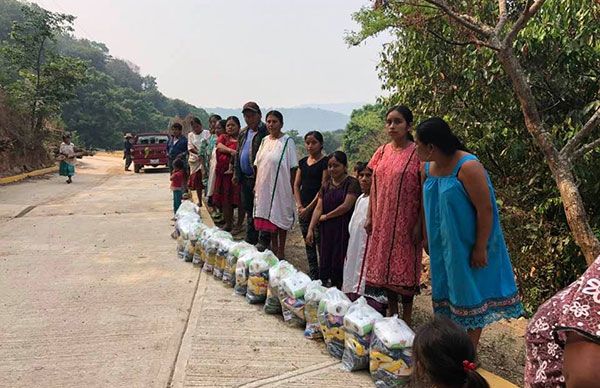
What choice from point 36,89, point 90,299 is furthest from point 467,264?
point 36,89

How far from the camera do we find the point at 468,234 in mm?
2828

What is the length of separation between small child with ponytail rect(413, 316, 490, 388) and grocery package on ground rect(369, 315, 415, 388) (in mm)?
943

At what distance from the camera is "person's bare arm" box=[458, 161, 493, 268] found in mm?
2732

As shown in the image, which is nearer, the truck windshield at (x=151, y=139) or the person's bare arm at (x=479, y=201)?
the person's bare arm at (x=479, y=201)

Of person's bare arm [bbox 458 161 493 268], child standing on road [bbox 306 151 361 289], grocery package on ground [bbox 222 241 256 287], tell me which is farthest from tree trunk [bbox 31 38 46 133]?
person's bare arm [bbox 458 161 493 268]

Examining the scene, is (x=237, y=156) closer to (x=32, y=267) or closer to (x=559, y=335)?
(x=32, y=267)

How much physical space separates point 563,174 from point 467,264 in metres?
2.86

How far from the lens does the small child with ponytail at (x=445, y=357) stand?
1.81 metres

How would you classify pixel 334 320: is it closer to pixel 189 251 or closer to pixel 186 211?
pixel 189 251

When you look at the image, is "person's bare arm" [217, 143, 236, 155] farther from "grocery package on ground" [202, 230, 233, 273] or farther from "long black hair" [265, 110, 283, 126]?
"grocery package on ground" [202, 230, 233, 273]

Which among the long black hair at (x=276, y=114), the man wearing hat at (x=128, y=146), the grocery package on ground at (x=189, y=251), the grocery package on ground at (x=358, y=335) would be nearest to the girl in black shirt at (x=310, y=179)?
the long black hair at (x=276, y=114)

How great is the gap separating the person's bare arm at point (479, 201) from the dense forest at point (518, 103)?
288 cm

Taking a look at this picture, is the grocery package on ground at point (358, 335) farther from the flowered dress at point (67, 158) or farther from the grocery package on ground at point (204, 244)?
the flowered dress at point (67, 158)

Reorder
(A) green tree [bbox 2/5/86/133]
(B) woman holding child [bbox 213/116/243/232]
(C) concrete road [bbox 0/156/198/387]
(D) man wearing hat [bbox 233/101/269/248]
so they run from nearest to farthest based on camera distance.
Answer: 1. (C) concrete road [bbox 0/156/198/387]
2. (D) man wearing hat [bbox 233/101/269/248]
3. (B) woman holding child [bbox 213/116/243/232]
4. (A) green tree [bbox 2/5/86/133]
